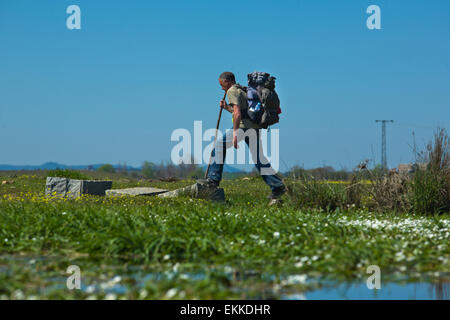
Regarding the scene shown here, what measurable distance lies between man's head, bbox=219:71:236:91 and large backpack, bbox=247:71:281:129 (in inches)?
23.7

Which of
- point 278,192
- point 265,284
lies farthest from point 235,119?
point 265,284

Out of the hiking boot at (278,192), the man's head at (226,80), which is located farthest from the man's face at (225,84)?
the hiking boot at (278,192)

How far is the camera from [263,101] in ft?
38.3

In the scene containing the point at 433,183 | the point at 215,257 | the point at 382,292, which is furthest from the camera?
the point at 433,183

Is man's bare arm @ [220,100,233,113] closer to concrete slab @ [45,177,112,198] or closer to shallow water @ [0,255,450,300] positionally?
concrete slab @ [45,177,112,198]

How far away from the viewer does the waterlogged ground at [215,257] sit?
4492 mm

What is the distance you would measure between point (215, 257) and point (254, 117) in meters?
6.42

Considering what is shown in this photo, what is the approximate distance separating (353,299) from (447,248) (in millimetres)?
2734

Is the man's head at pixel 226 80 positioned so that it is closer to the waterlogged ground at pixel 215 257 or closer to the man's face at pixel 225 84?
the man's face at pixel 225 84

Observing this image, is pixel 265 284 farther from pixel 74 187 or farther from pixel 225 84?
pixel 74 187

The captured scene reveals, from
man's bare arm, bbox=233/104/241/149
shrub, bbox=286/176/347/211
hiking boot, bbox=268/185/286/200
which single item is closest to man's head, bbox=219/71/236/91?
man's bare arm, bbox=233/104/241/149

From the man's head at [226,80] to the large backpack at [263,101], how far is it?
60 centimetres
